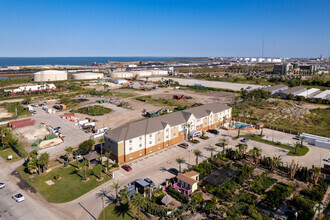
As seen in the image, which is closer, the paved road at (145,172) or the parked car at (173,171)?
the paved road at (145,172)

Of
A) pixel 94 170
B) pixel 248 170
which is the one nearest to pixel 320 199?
pixel 248 170

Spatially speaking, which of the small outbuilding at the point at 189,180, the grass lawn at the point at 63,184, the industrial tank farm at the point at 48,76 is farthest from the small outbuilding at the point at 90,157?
the industrial tank farm at the point at 48,76

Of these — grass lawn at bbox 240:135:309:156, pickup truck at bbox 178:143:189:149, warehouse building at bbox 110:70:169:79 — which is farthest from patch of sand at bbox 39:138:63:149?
warehouse building at bbox 110:70:169:79

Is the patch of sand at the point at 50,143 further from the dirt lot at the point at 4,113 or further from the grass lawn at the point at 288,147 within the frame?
the grass lawn at the point at 288,147

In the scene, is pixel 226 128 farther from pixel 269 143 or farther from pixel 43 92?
pixel 43 92

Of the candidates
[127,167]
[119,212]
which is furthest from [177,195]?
[127,167]

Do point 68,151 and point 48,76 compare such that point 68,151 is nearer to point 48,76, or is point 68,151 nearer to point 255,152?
point 255,152

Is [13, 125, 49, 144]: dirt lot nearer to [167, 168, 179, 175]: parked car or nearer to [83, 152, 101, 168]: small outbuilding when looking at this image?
[83, 152, 101, 168]: small outbuilding
